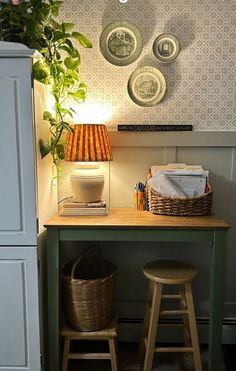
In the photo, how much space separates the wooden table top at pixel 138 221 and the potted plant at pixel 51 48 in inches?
14.1

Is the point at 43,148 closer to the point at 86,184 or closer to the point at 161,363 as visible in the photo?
the point at 86,184

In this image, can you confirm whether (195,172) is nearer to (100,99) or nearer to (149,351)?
(100,99)

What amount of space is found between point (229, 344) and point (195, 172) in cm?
115

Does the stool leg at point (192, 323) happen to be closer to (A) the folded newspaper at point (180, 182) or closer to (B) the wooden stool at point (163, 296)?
(B) the wooden stool at point (163, 296)

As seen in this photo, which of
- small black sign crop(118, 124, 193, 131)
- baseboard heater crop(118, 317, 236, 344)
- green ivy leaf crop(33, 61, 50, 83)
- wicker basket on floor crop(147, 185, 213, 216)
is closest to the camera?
green ivy leaf crop(33, 61, 50, 83)

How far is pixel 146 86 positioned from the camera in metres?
1.91

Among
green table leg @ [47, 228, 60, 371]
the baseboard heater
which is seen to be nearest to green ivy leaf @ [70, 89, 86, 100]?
green table leg @ [47, 228, 60, 371]

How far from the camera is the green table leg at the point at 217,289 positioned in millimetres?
1541

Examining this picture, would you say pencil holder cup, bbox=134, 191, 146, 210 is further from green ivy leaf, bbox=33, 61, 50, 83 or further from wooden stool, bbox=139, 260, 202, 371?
green ivy leaf, bbox=33, 61, 50, 83

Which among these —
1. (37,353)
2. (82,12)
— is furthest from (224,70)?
(37,353)

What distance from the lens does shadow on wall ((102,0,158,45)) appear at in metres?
1.86

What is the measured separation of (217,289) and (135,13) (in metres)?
1.59

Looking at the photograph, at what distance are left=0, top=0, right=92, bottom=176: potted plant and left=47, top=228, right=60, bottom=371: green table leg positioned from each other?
1.43 feet

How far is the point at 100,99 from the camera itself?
193cm
